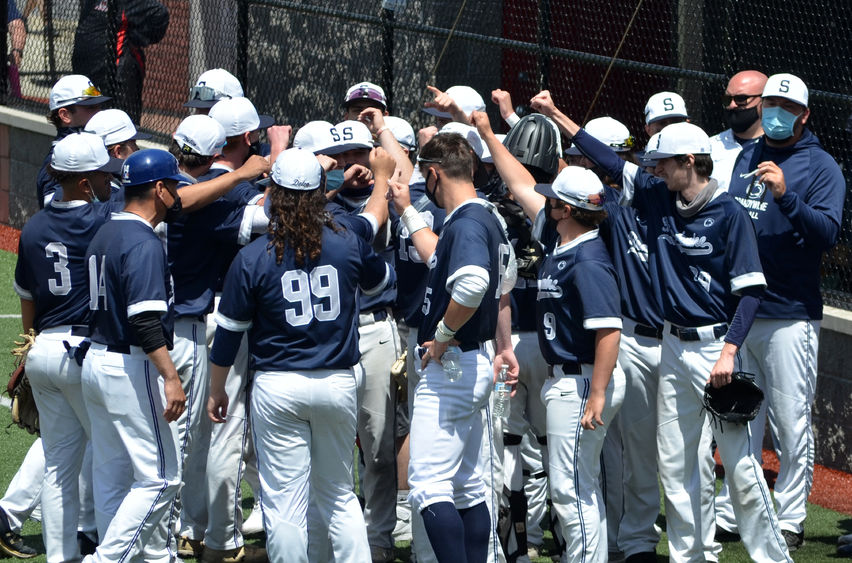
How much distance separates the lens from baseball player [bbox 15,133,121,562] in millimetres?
5816

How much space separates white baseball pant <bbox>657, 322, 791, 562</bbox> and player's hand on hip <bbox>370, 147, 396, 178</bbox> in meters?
1.50

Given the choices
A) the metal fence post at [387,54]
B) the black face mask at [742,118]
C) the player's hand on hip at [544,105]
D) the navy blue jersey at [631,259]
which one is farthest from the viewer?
the metal fence post at [387,54]

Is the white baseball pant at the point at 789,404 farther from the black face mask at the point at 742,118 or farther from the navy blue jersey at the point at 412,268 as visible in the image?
the navy blue jersey at the point at 412,268

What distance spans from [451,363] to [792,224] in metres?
2.21

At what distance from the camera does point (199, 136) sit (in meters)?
6.12

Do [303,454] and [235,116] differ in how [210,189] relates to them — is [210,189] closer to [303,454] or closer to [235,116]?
[235,116]

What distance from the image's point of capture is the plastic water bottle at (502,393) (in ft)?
19.3

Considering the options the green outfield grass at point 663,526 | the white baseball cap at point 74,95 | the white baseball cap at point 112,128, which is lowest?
the green outfield grass at point 663,526

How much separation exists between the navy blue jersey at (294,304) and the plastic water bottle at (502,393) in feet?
2.63

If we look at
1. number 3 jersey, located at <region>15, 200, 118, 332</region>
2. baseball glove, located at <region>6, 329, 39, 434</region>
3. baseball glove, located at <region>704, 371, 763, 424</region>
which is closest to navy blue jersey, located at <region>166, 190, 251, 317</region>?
number 3 jersey, located at <region>15, 200, 118, 332</region>

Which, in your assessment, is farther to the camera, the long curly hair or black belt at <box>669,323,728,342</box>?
black belt at <box>669,323,728,342</box>

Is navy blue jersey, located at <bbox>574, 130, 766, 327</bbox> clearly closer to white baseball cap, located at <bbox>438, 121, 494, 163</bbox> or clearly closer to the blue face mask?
white baseball cap, located at <bbox>438, 121, 494, 163</bbox>

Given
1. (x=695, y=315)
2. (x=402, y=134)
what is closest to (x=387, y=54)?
(x=402, y=134)

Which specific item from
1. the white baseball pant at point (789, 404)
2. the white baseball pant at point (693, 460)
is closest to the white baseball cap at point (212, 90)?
the white baseball pant at point (693, 460)
